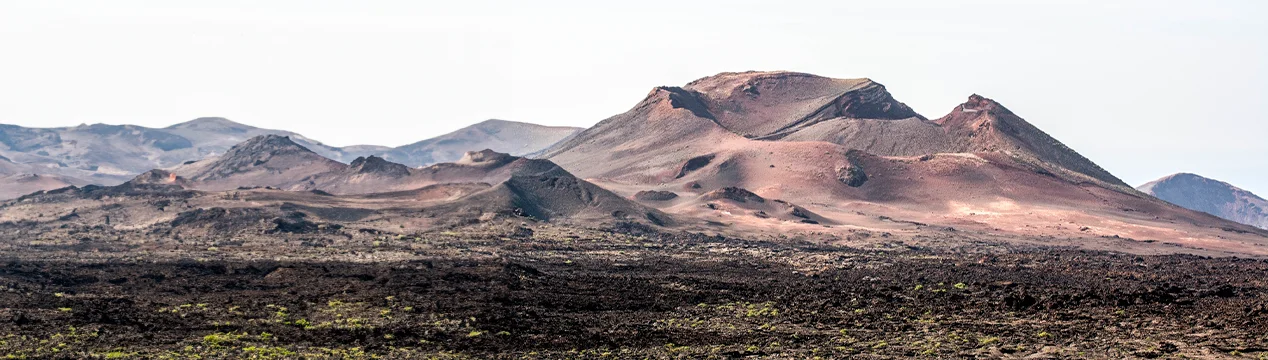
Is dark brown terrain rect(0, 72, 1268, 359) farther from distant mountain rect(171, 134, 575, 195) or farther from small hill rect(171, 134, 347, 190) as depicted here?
small hill rect(171, 134, 347, 190)

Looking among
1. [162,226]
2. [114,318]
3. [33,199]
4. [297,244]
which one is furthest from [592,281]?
[33,199]

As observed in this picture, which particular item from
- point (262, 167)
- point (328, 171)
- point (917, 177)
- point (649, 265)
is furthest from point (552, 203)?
point (262, 167)

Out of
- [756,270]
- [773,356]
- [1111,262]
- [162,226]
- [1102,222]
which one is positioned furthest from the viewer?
[1102,222]

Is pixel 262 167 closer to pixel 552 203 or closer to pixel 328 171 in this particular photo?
pixel 328 171

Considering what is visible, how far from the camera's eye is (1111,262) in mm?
79625


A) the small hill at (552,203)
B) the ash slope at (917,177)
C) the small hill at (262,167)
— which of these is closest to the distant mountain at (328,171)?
the small hill at (262,167)

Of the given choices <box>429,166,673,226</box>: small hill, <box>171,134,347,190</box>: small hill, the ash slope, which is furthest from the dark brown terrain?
A: <box>171,134,347,190</box>: small hill

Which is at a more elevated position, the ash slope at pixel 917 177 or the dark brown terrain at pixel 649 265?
the ash slope at pixel 917 177

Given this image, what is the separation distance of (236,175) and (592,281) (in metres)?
125

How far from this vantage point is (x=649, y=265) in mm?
72688

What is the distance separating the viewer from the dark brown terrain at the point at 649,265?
1531 inches

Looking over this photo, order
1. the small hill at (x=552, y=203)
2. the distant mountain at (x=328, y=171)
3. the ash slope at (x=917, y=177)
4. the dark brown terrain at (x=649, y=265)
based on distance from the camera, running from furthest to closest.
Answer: the distant mountain at (x=328, y=171), the ash slope at (x=917, y=177), the small hill at (x=552, y=203), the dark brown terrain at (x=649, y=265)

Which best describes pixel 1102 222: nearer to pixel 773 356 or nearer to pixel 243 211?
pixel 243 211

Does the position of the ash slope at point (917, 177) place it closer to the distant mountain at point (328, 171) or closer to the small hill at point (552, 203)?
the small hill at point (552, 203)
